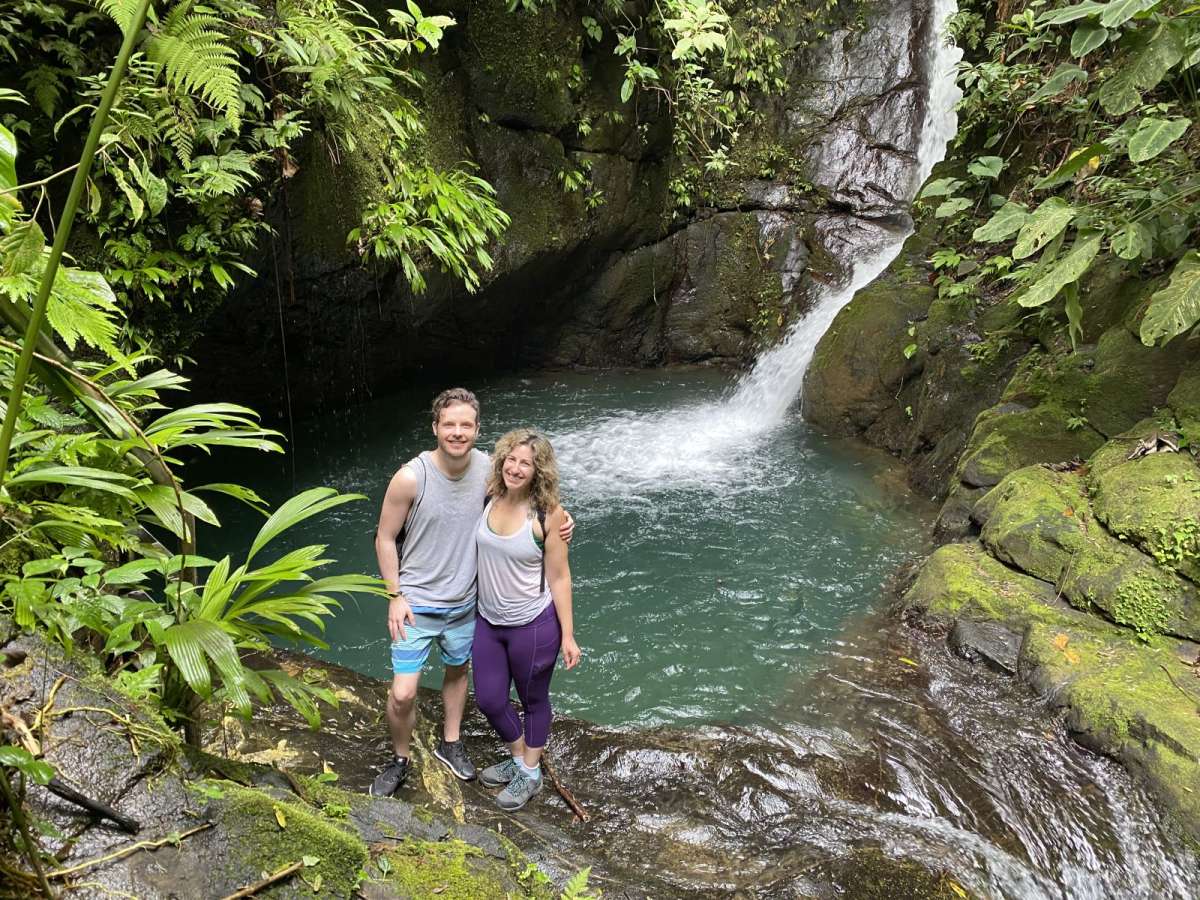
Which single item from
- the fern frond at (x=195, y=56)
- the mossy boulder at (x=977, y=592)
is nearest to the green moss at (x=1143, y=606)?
the mossy boulder at (x=977, y=592)

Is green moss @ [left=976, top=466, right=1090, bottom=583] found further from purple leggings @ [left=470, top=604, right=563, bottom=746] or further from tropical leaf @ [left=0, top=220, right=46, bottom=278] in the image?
tropical leaf @ [left=0, top=220, right=46, bottom=278]

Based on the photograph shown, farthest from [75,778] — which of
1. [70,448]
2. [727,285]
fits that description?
[727,285]

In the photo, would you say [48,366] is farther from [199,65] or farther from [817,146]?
[817,146]

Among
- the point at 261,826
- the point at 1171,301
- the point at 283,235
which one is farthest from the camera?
the point at 283,235

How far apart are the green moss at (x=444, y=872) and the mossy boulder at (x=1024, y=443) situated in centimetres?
545

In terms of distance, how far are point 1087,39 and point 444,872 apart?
6.36 m

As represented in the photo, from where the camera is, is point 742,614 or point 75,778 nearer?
point 75,778

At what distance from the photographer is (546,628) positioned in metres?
3.26

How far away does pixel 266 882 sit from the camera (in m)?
1.63

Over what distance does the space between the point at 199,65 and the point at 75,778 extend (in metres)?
4.27

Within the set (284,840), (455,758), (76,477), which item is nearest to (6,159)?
(76,477)

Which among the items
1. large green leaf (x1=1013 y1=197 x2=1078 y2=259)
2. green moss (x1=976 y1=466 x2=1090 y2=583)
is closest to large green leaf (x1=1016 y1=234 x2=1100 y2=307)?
large green leaf (x1=1013 y1=197 x2=1078 y2=259)

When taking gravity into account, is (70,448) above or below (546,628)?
above

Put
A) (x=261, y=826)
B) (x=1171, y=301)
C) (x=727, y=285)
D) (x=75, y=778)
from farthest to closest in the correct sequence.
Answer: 1. (x=727, y=285)
2. (x=1171, y=301)
3. (x=261, y=826)
4. (x=75, y=778)
